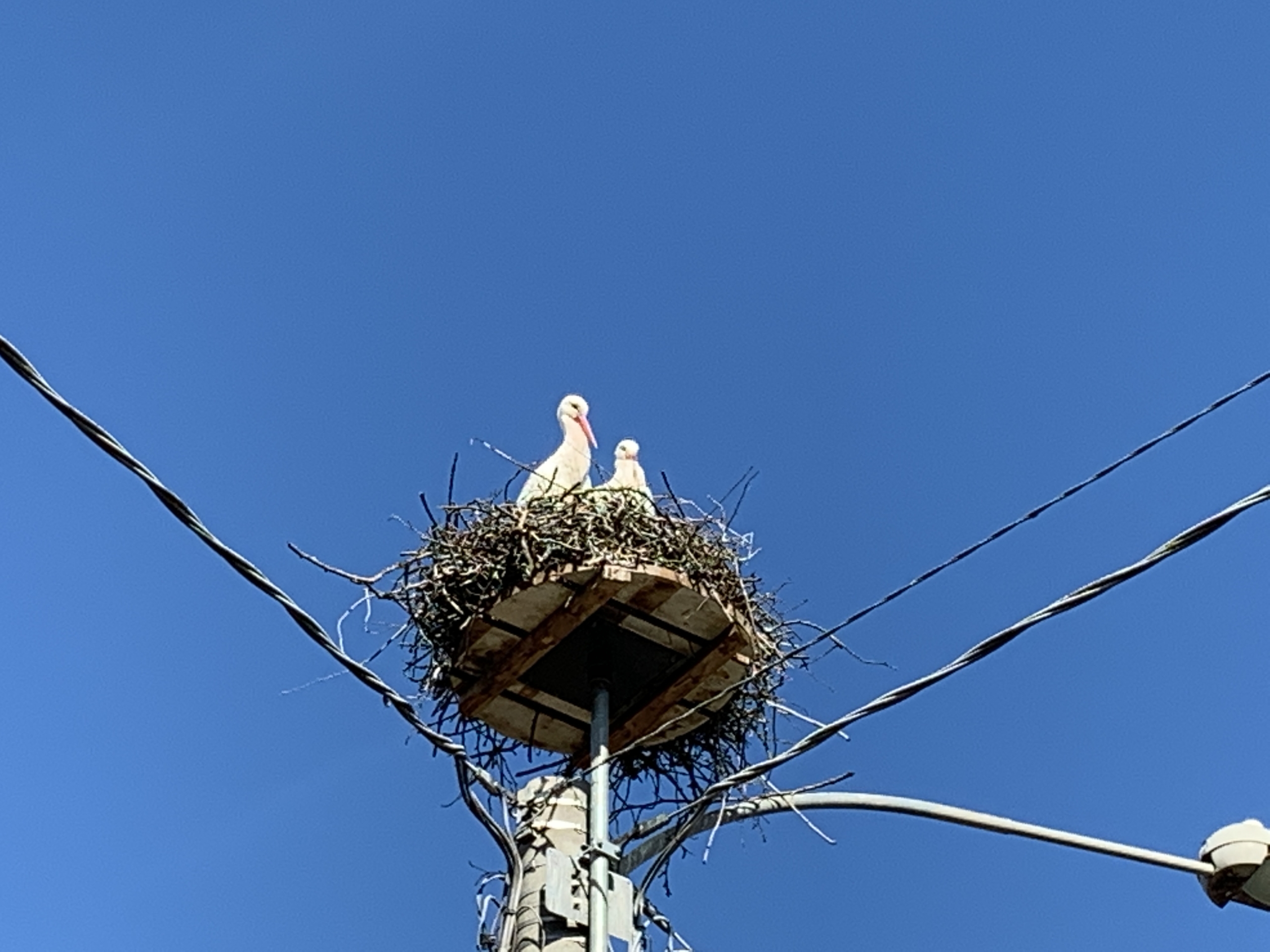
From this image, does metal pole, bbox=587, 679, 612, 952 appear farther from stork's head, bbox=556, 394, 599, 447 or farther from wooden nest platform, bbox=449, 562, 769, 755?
stork's head, bbox=556, 394, 599, 447

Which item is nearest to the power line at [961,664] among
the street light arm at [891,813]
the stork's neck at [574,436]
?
the street light arm at [891,813]

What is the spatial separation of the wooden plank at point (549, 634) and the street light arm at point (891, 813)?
33.6 inches

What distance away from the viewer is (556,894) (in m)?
4.48

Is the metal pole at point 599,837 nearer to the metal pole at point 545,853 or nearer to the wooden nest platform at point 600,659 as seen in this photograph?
the metal pole at point 545,853

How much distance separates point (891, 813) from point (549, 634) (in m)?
1.31

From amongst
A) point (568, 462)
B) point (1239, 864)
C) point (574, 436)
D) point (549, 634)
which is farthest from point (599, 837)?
point (574, 436)

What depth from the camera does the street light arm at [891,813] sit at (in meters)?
4.41

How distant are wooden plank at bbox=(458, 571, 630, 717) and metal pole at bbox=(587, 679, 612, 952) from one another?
296 millimetres

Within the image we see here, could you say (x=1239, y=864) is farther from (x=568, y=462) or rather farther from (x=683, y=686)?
(x=568, y=462)

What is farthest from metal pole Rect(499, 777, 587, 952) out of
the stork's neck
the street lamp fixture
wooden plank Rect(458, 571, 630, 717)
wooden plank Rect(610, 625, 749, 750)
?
the stork's neck

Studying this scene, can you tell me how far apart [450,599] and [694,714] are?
926 millimetres

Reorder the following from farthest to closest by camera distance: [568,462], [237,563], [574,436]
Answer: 1. [574,436]
2. [568,462]
3. [237,563]

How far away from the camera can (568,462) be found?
309 inches

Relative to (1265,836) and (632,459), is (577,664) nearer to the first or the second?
(1265,836)
